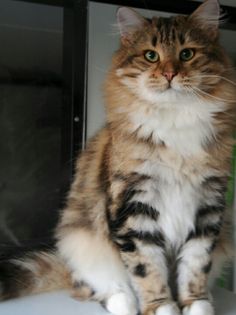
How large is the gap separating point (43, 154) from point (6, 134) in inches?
6.0

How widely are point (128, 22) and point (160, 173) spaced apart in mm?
423

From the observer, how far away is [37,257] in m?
1.34

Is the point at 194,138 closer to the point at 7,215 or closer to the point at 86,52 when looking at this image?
the point at 86,52

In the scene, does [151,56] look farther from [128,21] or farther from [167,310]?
[167,310]

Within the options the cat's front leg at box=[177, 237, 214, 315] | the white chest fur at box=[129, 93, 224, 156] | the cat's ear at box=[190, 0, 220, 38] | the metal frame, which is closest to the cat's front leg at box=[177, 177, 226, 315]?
the cat's front leg at box=[177, 237, 214, 315]

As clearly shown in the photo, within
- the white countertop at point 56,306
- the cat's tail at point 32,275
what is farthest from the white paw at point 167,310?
the cat's tail at point 32,275

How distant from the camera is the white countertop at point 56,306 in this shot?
45.3 inches

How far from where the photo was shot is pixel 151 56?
45.3 inches

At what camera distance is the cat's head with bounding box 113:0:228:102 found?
1.09m

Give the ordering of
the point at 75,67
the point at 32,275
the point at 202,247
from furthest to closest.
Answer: the point at 75,67 → the point at 32,275 → the point at 202,247

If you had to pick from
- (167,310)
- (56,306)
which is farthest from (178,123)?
(56,306)

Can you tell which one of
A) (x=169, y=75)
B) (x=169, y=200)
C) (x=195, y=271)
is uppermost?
(x=169, y=75)

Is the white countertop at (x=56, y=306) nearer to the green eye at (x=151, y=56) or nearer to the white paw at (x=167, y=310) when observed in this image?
the white paw at (x=167, y=310)

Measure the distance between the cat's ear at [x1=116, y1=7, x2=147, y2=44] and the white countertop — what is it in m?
0.73
